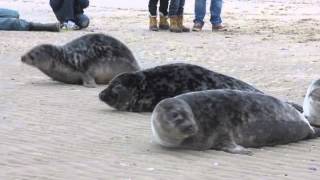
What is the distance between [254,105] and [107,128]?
145 cm

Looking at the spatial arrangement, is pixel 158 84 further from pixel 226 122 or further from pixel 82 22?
pixel 82 22

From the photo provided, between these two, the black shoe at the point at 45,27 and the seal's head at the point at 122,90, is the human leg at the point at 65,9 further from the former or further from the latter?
the seal's head at the point at 122,90

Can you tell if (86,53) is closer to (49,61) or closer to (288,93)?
(49,61)

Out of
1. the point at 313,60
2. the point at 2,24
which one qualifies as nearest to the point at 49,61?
the point at 313,60

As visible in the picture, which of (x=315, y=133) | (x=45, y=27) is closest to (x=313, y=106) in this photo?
(x=315, y=133)

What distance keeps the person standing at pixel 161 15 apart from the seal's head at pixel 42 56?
8.05 metres

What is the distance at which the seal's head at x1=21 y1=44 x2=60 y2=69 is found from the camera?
1027 centimetres

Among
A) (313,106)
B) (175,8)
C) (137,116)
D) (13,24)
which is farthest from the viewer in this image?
(13,24)

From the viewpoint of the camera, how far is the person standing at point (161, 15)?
1822cm

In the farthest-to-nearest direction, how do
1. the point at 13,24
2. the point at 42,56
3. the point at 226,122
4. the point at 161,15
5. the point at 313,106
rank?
the point at 161,15 → the point at 13,24 → the point at 42,56 → the point at 313,106 → the point at 226,122

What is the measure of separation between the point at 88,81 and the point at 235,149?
432 cm

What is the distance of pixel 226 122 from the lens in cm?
612

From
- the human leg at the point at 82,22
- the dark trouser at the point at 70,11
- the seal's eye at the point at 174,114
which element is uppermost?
the seal's eye at the point at 174,114

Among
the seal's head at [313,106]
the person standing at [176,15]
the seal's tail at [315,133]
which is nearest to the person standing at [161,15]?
the person standing at [176,15]
